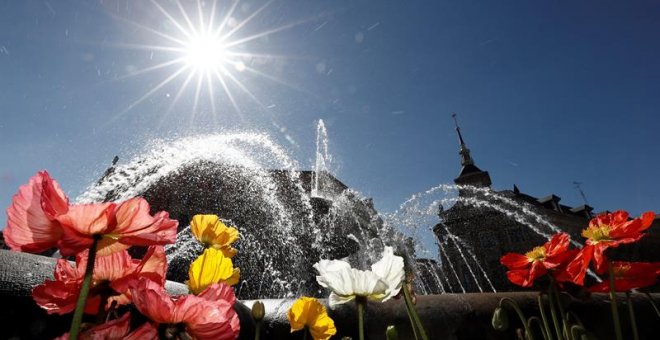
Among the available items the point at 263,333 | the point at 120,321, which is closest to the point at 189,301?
the point at 120,321

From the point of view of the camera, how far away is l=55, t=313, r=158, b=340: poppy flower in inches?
20.3

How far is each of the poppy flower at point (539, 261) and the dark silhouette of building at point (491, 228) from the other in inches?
1326

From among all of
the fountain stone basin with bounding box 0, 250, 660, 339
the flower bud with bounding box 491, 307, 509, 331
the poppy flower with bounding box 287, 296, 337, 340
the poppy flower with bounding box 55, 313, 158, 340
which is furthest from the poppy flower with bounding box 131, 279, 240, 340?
the flower bud with bounding box 491, 307, 509, 331

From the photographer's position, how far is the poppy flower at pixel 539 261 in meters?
1.27

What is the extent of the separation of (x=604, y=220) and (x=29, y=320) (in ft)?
6.61

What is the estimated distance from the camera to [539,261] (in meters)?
1.29

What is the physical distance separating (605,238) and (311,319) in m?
1.10

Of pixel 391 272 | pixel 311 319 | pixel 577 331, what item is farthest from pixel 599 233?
pixel 311 319

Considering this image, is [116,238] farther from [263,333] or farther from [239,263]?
[239,263]

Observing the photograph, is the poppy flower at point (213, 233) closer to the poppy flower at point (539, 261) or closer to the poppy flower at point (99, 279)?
the poppy flower at point (99, 279)

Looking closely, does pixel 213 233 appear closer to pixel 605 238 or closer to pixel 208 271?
pixel 208 271

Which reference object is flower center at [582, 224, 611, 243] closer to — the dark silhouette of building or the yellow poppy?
the yellow poppy

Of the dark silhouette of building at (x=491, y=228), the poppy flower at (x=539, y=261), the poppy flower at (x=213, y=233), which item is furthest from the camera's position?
the dark silhouette of building at (x=491, y=228)

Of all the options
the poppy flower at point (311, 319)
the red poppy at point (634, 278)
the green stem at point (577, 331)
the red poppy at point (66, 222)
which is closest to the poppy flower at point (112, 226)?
the red poppy at point (66, 222)
